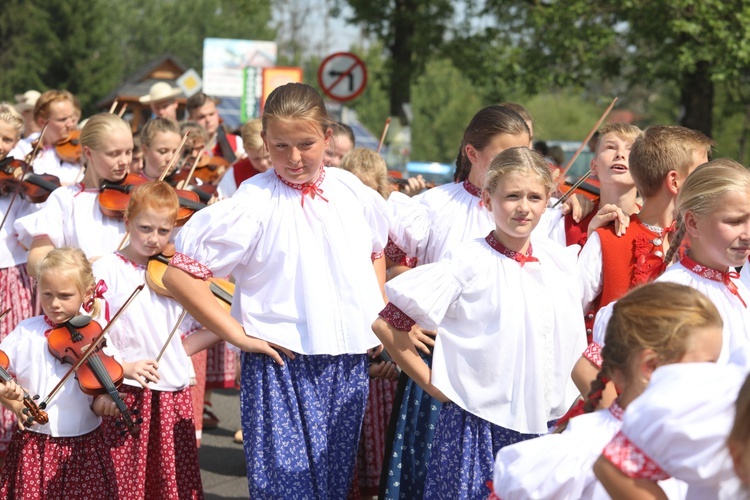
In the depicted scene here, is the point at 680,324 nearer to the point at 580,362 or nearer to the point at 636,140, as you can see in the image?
the point at 580,362

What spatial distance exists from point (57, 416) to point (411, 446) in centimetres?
147

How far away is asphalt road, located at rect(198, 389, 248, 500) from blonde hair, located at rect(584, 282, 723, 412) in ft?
12.2

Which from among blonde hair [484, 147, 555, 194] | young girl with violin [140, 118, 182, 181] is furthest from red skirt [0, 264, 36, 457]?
blonde hair [484, 147, 555, 194]

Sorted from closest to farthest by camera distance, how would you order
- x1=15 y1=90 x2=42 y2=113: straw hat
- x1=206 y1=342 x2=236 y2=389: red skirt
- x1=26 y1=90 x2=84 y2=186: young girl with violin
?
x1=206 y1=342 x2=236 y2=389: red skirt → x1=26 y1=90 x2=84 y2=186: young girl with violin → x1=15 y1=90 x2=42 y2=113: straw hat

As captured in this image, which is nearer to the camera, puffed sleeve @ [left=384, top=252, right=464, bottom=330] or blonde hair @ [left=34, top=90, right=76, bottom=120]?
puffed sleeve @ [left=384, top=252, right=464, bottom=330]

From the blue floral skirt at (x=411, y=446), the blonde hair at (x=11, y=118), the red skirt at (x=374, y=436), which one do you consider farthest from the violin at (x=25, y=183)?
the blue floral skirt at (x=411, y=446)

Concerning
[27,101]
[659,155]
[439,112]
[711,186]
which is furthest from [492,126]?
[439,112]

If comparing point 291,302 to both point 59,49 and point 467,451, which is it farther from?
point 59,49

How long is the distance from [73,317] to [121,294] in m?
0.26

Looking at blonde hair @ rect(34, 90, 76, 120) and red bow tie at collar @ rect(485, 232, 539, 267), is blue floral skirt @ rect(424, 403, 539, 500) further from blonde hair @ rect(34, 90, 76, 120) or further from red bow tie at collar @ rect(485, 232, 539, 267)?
blonde hair @ rect(34, 90, 76, 120)

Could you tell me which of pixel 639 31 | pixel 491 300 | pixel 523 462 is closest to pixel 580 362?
pixel 491 300

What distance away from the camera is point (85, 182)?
5.64 m

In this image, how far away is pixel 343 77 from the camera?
13781mm

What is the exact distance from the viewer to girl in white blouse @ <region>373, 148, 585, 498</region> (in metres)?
3.70
